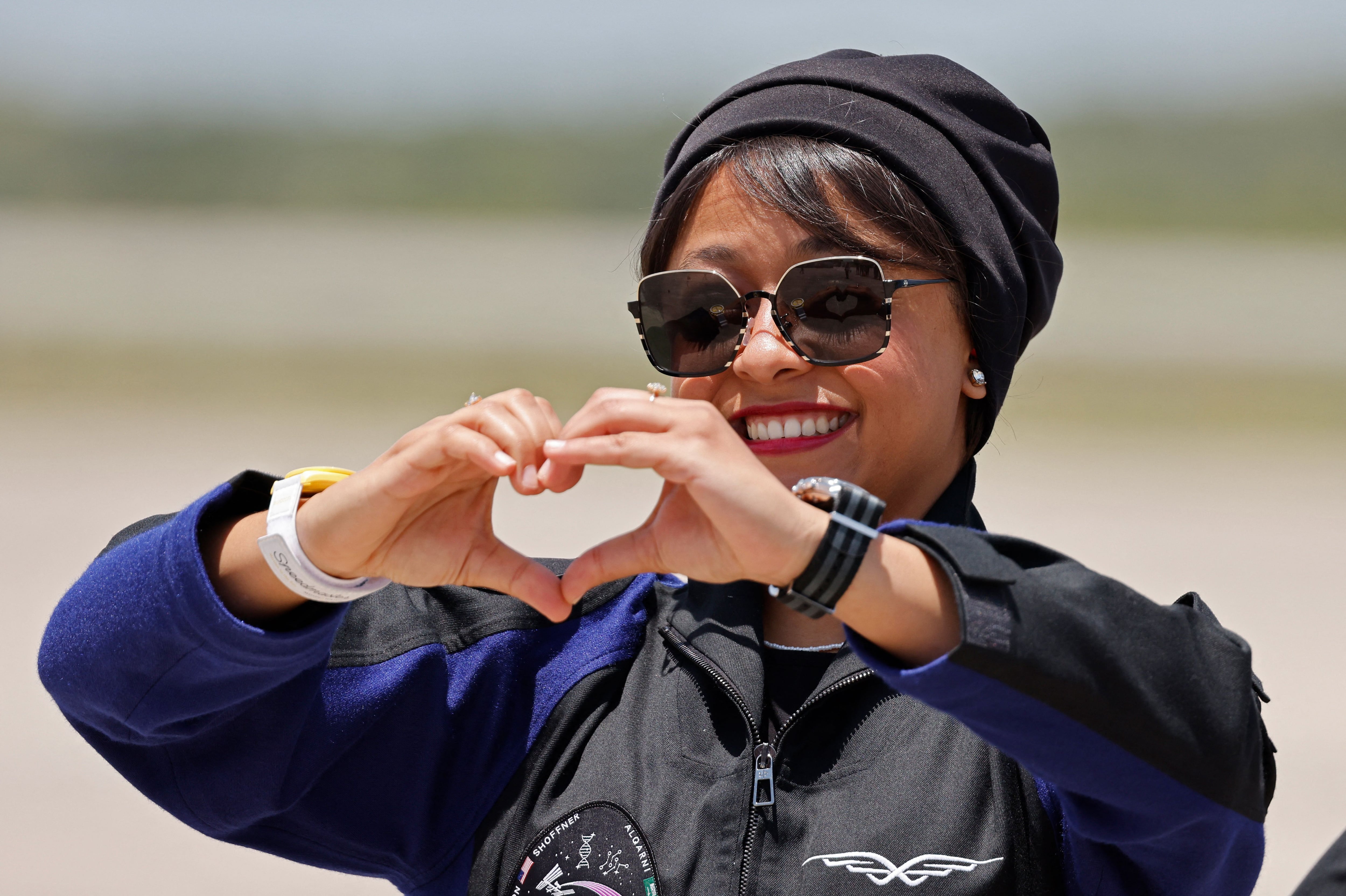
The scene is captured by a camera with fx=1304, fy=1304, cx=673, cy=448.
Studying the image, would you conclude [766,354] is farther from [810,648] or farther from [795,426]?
[810,648]

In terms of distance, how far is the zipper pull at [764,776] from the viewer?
1.96 meters

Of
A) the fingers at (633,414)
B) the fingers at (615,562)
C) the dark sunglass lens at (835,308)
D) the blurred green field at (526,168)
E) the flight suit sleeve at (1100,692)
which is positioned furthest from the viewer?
the blurred green field at (526,168)

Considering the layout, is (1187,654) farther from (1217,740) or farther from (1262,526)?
(1262,526)

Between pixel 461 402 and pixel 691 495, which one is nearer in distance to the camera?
pixel 691 495

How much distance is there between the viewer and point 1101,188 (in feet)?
74.4

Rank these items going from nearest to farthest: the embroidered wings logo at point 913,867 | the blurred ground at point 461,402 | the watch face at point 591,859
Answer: the embroidered wings logo at point 913,867
the watch face at point 591,859
the blurred ground at point 461,402

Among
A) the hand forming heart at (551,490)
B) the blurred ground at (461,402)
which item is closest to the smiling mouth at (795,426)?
the hand forming heart at (551,490)

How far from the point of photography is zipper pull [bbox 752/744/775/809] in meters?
1.96

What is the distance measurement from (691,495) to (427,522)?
16.8 inches

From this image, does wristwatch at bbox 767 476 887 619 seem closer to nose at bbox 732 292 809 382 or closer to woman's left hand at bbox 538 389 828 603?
woman's left hand at bbox 538 389 828 603

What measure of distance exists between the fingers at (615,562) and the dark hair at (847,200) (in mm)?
712

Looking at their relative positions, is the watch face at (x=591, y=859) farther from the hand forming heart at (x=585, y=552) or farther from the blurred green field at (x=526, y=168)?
the blurred green field at (x=526, y=168)

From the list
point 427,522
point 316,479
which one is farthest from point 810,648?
point 316,479

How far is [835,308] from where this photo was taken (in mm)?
2127
